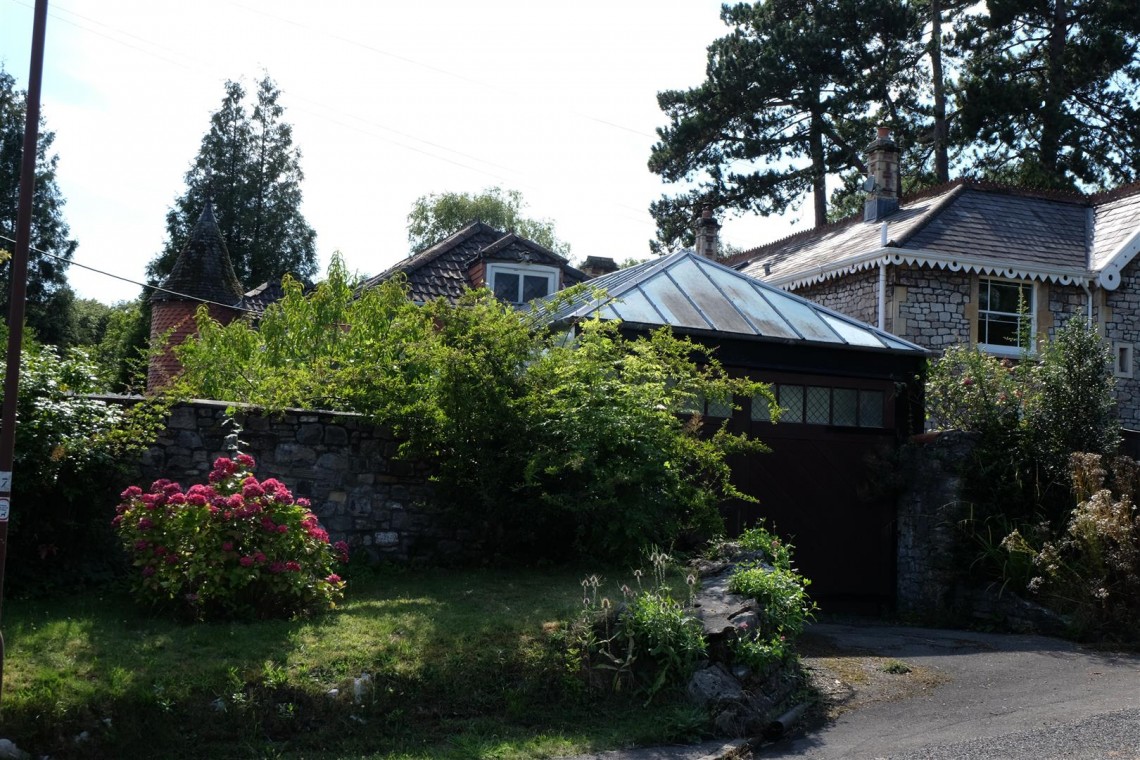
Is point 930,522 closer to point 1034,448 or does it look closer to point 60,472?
point 1034,448

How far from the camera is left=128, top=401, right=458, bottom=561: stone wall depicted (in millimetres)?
9758

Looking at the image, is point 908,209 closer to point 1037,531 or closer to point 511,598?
point 1037,531

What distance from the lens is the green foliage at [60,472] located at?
8.39m

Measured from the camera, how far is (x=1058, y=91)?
→ 28.3m

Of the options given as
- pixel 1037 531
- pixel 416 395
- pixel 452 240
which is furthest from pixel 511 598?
pixel 452 240

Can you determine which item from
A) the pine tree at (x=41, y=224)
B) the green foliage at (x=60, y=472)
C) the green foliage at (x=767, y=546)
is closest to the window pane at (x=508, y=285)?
the green foliage at (x=767, y=546)

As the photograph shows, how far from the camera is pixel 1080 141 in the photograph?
29.0m

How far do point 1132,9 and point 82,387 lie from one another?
28.8 metres

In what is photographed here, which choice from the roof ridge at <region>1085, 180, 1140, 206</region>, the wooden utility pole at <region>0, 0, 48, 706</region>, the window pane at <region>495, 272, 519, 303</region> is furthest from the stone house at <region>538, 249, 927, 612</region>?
the roof ridge at <region>1085, 180, 1140, 206</region>

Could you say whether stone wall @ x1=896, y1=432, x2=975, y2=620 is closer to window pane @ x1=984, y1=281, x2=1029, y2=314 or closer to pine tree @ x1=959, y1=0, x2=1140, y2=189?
window pane @ x1=984, y1=281, x2=1029, y2=314

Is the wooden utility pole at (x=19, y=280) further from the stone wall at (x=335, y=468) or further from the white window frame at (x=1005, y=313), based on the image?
the white window frame at (x=1005, y=313)

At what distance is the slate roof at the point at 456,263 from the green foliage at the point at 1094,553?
12804 millimetres

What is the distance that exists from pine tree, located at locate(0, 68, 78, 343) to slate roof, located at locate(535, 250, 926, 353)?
31.9 metres

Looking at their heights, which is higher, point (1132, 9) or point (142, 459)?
point (1132, 9)
